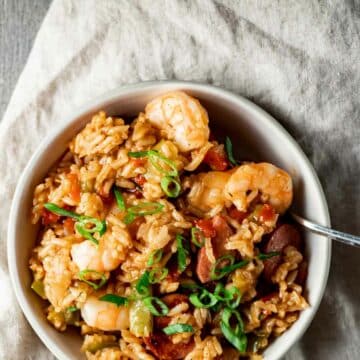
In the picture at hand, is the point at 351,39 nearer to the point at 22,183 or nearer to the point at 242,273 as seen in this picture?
the point at 242,273

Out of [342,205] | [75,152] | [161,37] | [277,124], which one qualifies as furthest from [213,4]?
[342,205]

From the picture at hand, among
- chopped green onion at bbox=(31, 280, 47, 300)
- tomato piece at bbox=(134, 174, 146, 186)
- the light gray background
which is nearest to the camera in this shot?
tomato piece at bbox=(134, 174, 146, 186)

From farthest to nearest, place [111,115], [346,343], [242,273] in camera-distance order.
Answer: [346,343], [111,115], [242,273]

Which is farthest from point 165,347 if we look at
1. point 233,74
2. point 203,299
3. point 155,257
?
point 233,74

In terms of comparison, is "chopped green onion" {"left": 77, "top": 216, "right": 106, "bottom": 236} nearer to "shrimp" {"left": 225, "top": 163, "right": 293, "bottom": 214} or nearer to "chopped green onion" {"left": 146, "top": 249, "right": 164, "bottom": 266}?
"chopped green onion" {"left": 146, "top": 249, "right": 164, "bottom": 266}

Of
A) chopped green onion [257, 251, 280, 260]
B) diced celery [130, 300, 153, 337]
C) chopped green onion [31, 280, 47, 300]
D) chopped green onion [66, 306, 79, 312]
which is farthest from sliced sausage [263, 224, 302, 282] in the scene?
chopped green onion [31, 280, 47, 300]

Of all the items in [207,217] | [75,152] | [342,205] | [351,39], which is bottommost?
[342,205]

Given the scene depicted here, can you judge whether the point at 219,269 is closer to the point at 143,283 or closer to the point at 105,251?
the point at 143,283
